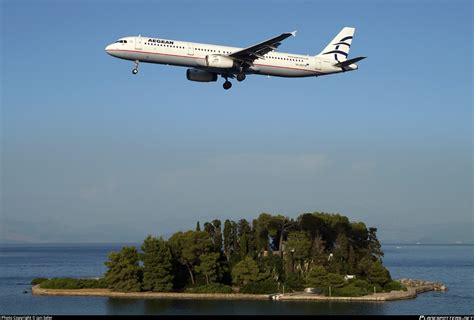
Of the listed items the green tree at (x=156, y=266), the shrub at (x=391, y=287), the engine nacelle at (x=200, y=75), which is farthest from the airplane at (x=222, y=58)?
the shrub at (x=391, y=287)

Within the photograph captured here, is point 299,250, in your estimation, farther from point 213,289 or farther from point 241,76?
point 241,76

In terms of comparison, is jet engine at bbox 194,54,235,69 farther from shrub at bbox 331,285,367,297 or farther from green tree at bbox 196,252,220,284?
shrub at bbox 331,285,367,297

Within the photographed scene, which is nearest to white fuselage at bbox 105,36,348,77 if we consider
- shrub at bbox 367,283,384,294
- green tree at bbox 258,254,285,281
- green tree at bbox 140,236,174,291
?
green tree at bbox 140,236,174,291

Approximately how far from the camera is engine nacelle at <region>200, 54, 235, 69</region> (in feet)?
→ 192

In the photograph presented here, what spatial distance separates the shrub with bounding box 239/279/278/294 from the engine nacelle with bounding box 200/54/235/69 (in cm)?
4150

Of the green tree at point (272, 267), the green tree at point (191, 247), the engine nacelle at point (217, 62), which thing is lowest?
the green tree at point (272, 267)

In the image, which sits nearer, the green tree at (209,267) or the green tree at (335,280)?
the green tree at (335,280)

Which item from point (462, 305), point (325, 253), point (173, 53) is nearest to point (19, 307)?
point (325, 253)

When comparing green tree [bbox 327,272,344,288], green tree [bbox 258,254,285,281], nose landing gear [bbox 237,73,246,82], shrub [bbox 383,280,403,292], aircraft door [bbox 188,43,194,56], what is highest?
aircraft door [bbox 188,43,194,56]

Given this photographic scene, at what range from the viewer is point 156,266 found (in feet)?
304

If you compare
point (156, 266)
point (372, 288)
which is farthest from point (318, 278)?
point (156, 266)

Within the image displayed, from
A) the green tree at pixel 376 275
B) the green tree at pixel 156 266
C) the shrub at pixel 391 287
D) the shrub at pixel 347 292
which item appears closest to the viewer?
the shrub at pixel 347 292

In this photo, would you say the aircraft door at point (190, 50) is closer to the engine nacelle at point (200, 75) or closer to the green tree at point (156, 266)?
the engine nacelle at point (200, 75)

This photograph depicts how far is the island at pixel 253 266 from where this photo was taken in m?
92.1
